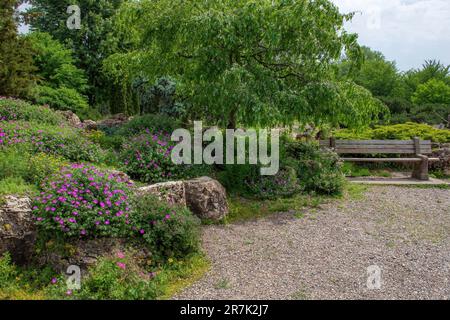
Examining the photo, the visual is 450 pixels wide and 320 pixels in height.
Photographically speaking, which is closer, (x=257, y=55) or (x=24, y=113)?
(x=257, y=55)

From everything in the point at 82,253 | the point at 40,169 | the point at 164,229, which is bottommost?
the point at 82,253

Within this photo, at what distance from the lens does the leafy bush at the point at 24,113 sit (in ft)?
24.1

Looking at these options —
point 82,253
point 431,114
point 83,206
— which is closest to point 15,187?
point 83,206

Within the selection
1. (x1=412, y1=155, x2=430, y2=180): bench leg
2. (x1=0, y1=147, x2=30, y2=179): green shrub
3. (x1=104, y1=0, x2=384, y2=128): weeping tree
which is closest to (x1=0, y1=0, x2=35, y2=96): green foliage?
(x1=104, y1=0, x2=384, y2=128): weeping tree

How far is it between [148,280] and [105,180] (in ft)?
4.17

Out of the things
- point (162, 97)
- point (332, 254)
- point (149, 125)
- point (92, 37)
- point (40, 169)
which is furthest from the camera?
point (92, 37)

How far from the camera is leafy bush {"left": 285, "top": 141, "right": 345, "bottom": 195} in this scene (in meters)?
7.12

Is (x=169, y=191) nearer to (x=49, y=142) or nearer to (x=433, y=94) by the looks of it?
(x=49, y=142)

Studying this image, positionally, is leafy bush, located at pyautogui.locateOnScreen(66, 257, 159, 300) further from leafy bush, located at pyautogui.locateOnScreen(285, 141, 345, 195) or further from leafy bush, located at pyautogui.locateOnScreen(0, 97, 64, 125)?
leafy bush, located at pyautogui.locateOnScreen(0, 97, 64, 125)

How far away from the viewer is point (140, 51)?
25.0 feet

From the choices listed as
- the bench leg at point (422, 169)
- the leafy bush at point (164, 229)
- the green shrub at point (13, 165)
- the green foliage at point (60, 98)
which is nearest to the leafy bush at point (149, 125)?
the green shrub at point (13, 165)

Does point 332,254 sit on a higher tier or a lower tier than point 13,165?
lower

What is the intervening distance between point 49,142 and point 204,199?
2.61 metres

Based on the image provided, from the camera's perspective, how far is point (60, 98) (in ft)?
42.8
